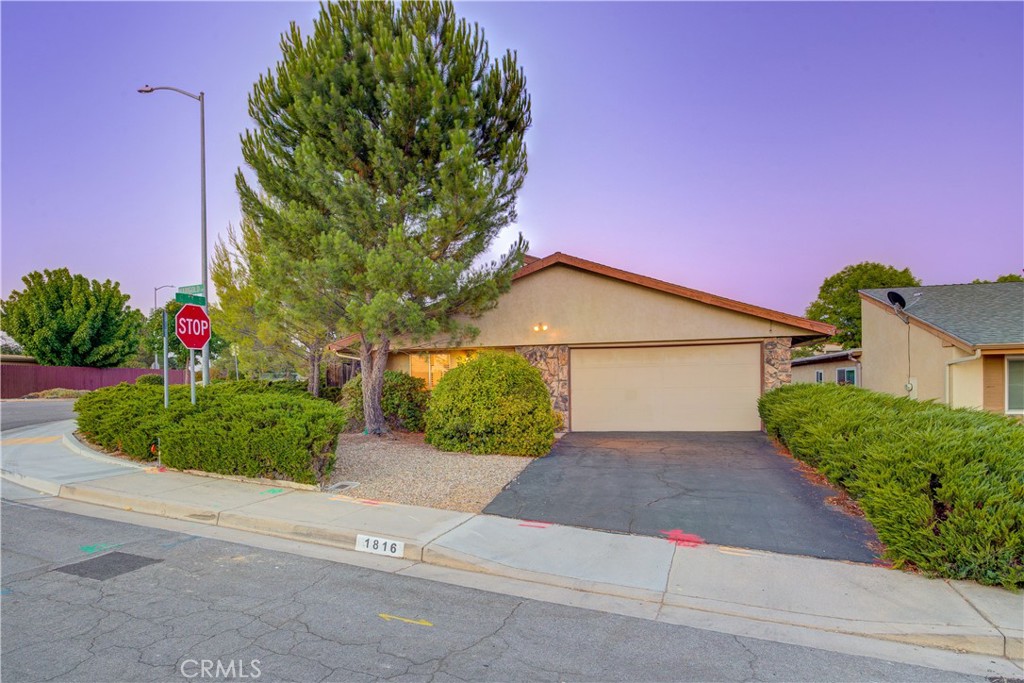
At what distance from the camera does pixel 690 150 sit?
55.9 ft

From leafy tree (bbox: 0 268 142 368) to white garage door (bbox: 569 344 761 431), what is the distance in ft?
119

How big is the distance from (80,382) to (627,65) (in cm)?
3931

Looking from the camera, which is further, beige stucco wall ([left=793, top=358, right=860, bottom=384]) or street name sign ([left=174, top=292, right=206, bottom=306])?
beige stucco wall ([left=793, top=358, right=860, bottom=384])

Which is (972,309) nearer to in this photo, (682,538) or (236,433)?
(682,538)

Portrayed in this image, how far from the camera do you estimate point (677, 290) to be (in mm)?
12992

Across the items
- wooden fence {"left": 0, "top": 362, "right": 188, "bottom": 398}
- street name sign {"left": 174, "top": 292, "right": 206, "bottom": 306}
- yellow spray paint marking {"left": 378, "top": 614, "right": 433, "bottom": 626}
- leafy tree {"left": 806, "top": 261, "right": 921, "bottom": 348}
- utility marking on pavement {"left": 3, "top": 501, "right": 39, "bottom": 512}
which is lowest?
utility marking on pavement {"left": 3, "top": 501, "right": 39, "bottom": 512}

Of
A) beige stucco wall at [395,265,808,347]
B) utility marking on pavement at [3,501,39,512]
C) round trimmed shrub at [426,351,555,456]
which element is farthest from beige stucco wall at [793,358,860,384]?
utility marking on pavement at [3,501,39,512]

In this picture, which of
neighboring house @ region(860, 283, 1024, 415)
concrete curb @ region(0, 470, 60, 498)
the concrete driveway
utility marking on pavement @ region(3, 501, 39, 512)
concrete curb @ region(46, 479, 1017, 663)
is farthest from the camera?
neighboring house @ region(860, 283, 1024, 415)

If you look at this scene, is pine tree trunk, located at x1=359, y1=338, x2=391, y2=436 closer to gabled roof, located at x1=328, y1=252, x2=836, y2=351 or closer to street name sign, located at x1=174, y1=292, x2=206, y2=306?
gabled roof, located at x1=328, y1=252, x2=836, y2=351

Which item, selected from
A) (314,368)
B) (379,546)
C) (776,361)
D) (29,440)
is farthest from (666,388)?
(29,440)

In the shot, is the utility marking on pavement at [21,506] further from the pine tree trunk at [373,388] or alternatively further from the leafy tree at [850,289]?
the leafy tree at [850,289]

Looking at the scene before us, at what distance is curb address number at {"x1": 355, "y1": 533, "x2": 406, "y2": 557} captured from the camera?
5.45 m

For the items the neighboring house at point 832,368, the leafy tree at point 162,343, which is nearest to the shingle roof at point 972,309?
the neighboring house at point 832,368

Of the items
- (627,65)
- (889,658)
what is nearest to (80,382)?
(627,65)
